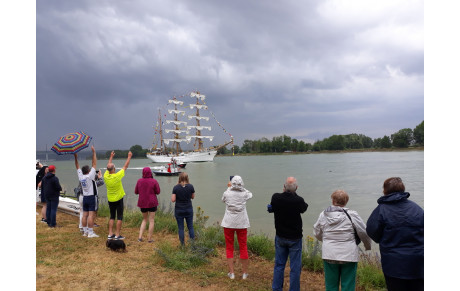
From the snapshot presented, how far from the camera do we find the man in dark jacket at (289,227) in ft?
13.6

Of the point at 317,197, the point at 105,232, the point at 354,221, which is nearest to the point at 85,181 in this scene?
the point at 105,232

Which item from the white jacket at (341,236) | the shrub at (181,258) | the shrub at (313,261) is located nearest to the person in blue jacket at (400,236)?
the white jacket at (341,236)

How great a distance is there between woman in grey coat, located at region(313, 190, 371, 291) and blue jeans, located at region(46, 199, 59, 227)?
21.4 ft

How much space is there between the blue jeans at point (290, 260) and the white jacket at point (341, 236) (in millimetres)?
630

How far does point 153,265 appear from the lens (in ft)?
17.5

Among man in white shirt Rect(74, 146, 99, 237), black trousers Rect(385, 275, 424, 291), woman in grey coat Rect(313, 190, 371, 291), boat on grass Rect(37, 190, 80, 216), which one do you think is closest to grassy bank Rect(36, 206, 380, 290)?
man in white shirt Rect(74, 146, 99, 237)

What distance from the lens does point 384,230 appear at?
3.12m

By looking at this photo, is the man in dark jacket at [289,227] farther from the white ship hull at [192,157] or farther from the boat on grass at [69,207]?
the white ship hull at [192,157]

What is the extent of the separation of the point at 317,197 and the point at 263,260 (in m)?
17.0

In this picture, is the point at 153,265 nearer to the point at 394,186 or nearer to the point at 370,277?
the point at 370,277

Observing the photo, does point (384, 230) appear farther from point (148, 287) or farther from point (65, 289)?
point (65, 289)

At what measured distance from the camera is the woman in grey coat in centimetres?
357
